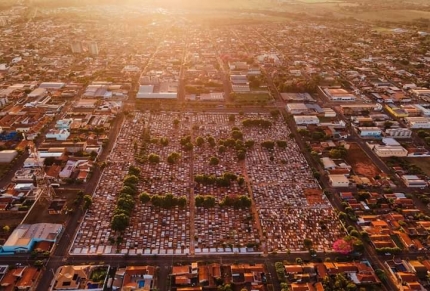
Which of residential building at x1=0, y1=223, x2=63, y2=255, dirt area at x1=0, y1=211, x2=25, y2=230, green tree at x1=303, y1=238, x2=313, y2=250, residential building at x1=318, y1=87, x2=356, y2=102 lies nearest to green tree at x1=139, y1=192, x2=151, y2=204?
residential building at x1=0, y1=223, x2=63, y2=255

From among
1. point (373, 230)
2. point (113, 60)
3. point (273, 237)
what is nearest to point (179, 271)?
point (273, 237)

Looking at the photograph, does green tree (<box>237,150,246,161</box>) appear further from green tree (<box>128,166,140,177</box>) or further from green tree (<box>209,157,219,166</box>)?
green tree (<box>128,166,140,177</box>)

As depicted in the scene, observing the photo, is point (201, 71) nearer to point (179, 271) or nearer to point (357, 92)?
point (357, 92)

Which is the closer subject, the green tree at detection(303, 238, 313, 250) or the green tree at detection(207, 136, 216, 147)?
the green tree at detection(303, 238, 313, 250)

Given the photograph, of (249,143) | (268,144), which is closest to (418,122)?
(268,144)

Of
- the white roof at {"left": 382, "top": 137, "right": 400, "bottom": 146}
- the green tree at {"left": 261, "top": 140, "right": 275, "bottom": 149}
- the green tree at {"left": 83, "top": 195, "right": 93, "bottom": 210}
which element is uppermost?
the white roof at {"left": 382, "top": 137, "right": 400, "bottom": 146}

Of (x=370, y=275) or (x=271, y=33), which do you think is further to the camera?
(x=271, y=33)

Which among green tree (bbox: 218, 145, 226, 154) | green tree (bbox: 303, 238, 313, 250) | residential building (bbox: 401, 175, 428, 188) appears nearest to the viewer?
Answer: green tree (bbox: 303, 238, 313, 250)

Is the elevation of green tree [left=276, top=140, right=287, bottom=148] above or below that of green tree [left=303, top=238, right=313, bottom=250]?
above
